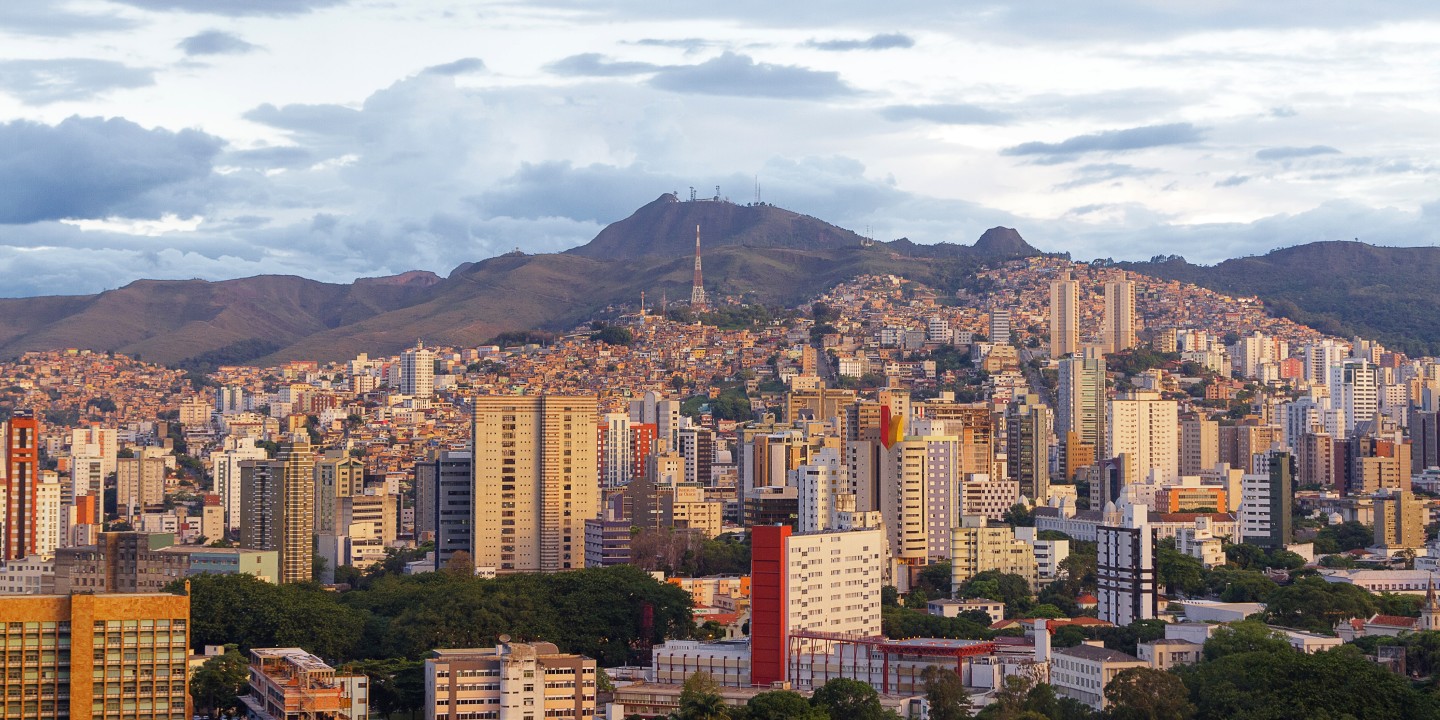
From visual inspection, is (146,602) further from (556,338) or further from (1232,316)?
(1232,316)

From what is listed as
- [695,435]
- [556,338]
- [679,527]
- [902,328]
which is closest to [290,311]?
[556,338]

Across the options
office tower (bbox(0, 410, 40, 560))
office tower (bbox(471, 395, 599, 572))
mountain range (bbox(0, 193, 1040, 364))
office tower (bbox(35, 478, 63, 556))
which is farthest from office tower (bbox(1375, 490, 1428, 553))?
mountain range (bbox(0, 193, 1040, 364))

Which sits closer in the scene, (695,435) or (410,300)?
(695,435)

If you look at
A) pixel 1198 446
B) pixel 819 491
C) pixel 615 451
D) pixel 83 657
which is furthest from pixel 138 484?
pixel 83 657

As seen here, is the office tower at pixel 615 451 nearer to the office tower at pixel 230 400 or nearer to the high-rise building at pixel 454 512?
the high-rise building at pixel 454 512

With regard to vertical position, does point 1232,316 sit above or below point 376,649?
above

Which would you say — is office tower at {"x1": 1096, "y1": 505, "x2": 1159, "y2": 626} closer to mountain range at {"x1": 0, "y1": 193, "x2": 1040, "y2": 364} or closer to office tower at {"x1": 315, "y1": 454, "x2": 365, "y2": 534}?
office tower at {"x1": 315, "y1": 454, "x2": 365, "y2": 534}
